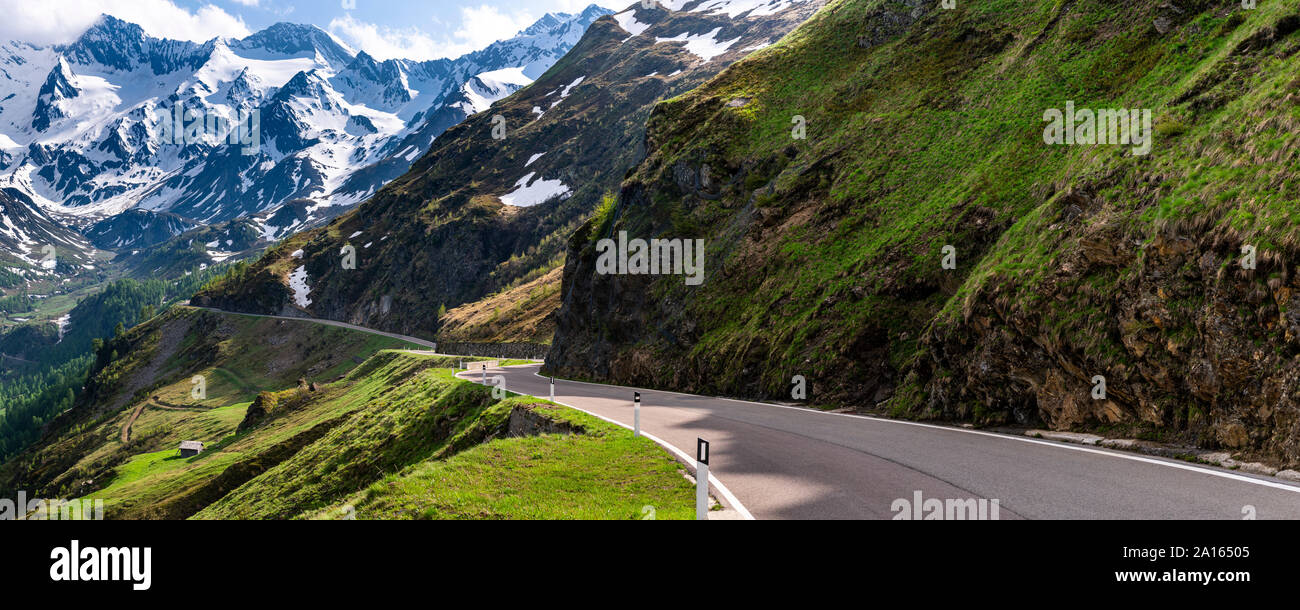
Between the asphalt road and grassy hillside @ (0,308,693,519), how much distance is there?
60.8 inches

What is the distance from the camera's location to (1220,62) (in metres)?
14.7

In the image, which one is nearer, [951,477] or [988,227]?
[951,477]

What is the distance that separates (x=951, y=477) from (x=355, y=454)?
2569 cm

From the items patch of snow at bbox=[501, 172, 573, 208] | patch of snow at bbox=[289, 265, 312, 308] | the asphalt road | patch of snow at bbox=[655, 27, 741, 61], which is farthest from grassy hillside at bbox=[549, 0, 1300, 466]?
patch of snow at bbox=[289, 265, 312, 308]

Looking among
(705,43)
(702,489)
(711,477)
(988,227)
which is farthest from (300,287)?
(702,489)

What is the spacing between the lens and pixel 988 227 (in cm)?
1908

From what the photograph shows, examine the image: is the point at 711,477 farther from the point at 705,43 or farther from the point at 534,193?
the point at 705,43

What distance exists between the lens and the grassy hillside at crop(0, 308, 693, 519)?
9523mm

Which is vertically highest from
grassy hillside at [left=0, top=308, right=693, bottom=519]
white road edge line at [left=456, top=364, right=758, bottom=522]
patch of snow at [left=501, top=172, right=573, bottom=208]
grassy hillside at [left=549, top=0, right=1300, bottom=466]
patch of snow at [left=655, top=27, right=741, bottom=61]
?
patch of snow at [left=655, top=27, right=741, bottom=61]

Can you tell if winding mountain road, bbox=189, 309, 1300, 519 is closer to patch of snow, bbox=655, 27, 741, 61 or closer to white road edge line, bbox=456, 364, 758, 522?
white road edge line, bbox=456, 364, 758, 522
